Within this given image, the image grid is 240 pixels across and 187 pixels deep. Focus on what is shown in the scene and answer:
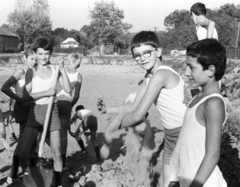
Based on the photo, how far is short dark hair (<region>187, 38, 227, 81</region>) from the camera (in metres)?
1.89

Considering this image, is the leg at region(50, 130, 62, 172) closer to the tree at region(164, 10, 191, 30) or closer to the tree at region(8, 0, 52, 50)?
the tree at region(8, 0, 52, 50)

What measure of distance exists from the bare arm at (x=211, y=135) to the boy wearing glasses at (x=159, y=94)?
0.50 m

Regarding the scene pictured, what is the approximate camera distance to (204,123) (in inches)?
72.3

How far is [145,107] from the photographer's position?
7.15ft

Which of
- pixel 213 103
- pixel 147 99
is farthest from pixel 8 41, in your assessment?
pixel 213 103

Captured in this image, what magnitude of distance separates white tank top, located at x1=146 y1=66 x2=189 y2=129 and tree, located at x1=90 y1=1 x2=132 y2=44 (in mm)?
51512

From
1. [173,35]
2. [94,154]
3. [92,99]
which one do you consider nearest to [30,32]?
[173,35]

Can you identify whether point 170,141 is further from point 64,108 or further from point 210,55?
point 64,108

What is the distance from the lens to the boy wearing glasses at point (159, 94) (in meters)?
2.23

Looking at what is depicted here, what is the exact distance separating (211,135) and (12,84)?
300 centimetres

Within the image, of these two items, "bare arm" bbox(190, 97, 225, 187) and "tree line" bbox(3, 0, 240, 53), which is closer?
"bare arm" bbox(190, 97, 225, 187)

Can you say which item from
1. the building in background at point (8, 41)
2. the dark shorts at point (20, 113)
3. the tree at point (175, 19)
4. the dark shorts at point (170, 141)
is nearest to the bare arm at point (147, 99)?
the dark shorts at point (170, 141)

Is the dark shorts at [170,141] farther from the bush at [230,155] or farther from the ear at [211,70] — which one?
the bush at [230,155]

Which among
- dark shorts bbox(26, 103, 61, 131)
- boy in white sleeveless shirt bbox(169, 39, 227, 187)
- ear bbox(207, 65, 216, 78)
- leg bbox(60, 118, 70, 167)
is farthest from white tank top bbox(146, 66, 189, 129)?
leg bbox(60, 118, 70, 167)
